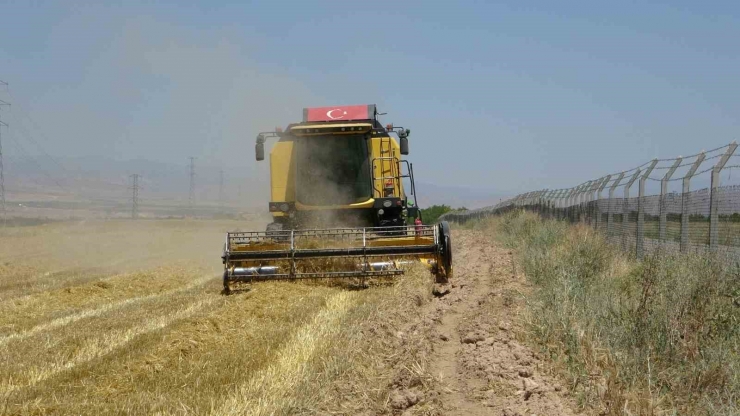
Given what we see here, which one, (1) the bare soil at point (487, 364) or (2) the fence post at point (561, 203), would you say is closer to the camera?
(1) the bare soil at point (487, 364)

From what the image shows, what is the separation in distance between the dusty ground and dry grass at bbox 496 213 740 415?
0.29 m

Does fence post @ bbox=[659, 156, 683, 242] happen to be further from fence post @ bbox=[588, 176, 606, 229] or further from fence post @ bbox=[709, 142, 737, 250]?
fence post @ bbox=[588, 176, 606, 229]

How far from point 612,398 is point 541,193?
79.2ft

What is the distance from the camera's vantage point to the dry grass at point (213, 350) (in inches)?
236

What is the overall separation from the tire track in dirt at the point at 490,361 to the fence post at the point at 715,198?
2274mm

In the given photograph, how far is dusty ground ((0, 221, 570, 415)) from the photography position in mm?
5832

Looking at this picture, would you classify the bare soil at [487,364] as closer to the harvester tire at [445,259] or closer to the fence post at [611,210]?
the harvester tire at [445,259]

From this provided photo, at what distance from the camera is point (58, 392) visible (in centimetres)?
649

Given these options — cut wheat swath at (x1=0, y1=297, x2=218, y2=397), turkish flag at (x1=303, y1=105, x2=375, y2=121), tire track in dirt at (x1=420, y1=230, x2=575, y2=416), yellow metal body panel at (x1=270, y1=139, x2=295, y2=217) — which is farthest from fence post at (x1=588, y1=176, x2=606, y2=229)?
cut wheat swath at (x1=0, y1=297, x2=218, y2=397)

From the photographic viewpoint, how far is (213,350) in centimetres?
795

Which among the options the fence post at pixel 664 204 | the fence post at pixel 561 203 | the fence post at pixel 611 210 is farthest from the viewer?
the fence post at pixel 561 203

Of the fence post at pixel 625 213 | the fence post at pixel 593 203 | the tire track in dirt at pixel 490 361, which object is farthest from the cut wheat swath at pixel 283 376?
the fence post at pixel 593 203

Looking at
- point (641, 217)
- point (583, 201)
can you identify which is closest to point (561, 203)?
point (583, 201)

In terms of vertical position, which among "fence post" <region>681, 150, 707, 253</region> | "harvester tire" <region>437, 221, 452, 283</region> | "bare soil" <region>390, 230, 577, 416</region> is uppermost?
"fence post" <region>681, 150, 707, 253</region>
